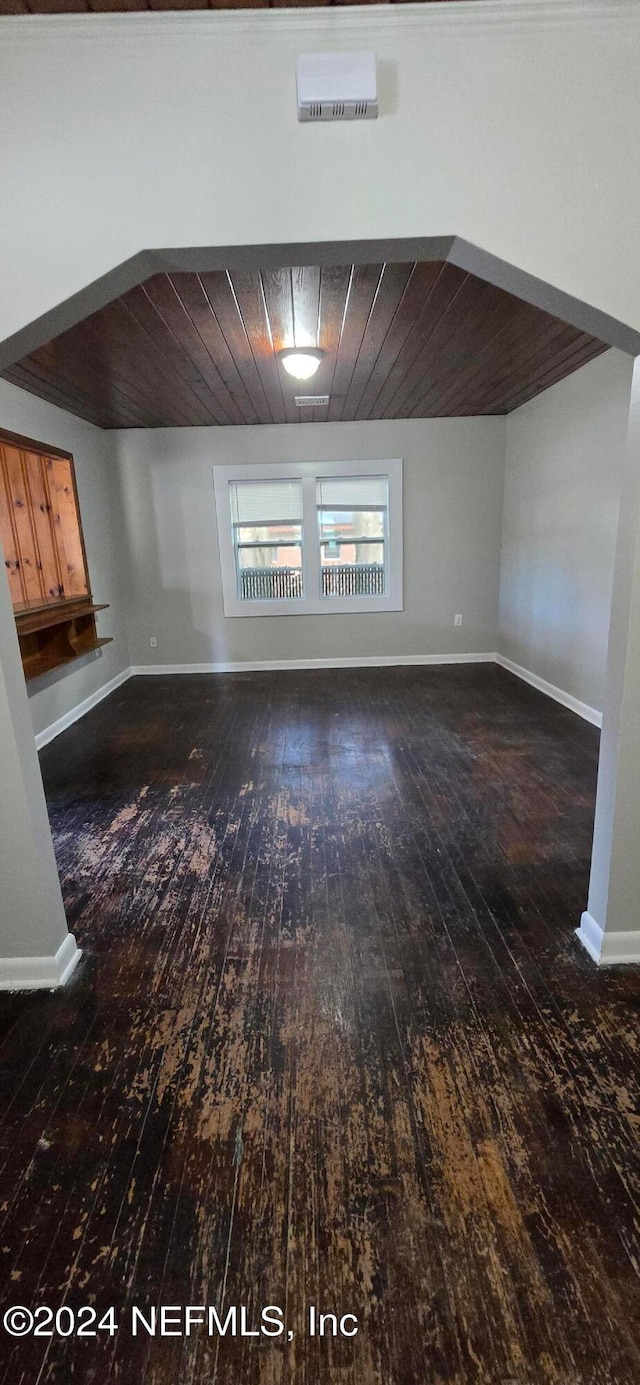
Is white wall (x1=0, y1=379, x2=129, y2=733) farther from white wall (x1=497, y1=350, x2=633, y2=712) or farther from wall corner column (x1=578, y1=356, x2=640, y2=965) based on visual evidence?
white wall (x1=497, y1=350, x2=633, y2=712)

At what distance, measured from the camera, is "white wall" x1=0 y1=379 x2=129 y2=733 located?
405cm

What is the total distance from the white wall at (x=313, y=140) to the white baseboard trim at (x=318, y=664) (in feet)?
15.6

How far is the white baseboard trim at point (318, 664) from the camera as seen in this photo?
6125 mm

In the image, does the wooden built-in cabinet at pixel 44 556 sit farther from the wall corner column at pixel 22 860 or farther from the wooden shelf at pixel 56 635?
the wall corner column at pixel 22 860

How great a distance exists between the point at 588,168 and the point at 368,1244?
2.42 m

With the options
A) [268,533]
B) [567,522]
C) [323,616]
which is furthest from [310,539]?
[567,522]

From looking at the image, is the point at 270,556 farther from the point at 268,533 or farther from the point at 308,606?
the point at 308,606

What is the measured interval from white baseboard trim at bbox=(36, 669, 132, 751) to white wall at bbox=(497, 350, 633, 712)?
147 inches

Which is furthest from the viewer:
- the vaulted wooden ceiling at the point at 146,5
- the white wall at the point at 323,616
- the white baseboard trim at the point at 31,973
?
the white wall at the point at 323,616

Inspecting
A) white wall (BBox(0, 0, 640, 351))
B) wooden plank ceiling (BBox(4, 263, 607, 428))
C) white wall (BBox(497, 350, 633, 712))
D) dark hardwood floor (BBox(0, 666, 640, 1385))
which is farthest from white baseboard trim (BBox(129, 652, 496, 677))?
white wall (BBox(0, 0, 640, 351))

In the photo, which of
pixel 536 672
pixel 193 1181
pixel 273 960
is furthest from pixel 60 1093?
pixel 536 672

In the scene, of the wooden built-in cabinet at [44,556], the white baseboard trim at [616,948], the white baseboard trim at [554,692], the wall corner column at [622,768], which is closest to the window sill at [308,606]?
the white baseboard trim at [554,692]

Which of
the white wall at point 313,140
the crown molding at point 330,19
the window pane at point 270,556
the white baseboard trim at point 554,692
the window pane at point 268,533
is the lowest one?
the white baseboard trim at point 554,692

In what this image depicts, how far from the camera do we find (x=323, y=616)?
603 centimetres
